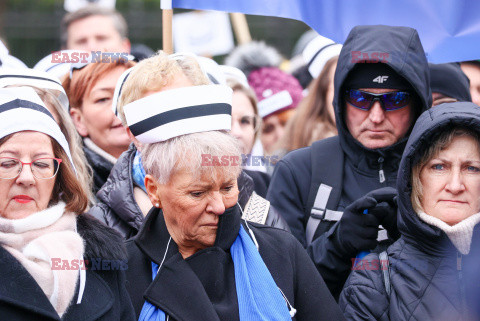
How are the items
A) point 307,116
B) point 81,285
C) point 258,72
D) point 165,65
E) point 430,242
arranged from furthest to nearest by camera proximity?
point 258,72 < point 307,116 < point 165,65 < point 430,242 < point 81,285

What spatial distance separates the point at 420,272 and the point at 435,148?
56 cm

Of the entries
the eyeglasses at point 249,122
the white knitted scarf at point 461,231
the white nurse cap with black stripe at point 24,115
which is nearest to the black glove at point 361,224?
the white knitted scarf at point 461,231

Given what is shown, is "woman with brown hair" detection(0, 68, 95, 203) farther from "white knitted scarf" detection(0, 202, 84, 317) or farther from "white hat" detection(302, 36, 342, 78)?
"white hat" detection(302, 36, 342, 78)

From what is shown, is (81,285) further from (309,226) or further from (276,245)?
(309,226)

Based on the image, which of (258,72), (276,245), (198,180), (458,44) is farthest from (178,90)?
(258,72)

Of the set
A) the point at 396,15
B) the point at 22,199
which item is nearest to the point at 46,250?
the point at 22,199

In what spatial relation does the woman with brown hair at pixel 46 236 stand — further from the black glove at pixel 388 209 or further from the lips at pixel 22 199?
the black glove at pixel 388 209

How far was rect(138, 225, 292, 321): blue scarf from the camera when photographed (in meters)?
3.21

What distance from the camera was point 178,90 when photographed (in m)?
3.41

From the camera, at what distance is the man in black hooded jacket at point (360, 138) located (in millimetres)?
4203

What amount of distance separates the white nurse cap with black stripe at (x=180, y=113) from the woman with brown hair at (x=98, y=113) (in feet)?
4.86

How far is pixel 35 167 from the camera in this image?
11.1ft

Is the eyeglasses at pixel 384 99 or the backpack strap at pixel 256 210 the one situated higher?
the eyeglasses at pixel 384 99

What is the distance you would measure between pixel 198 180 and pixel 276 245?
17.9 inches
